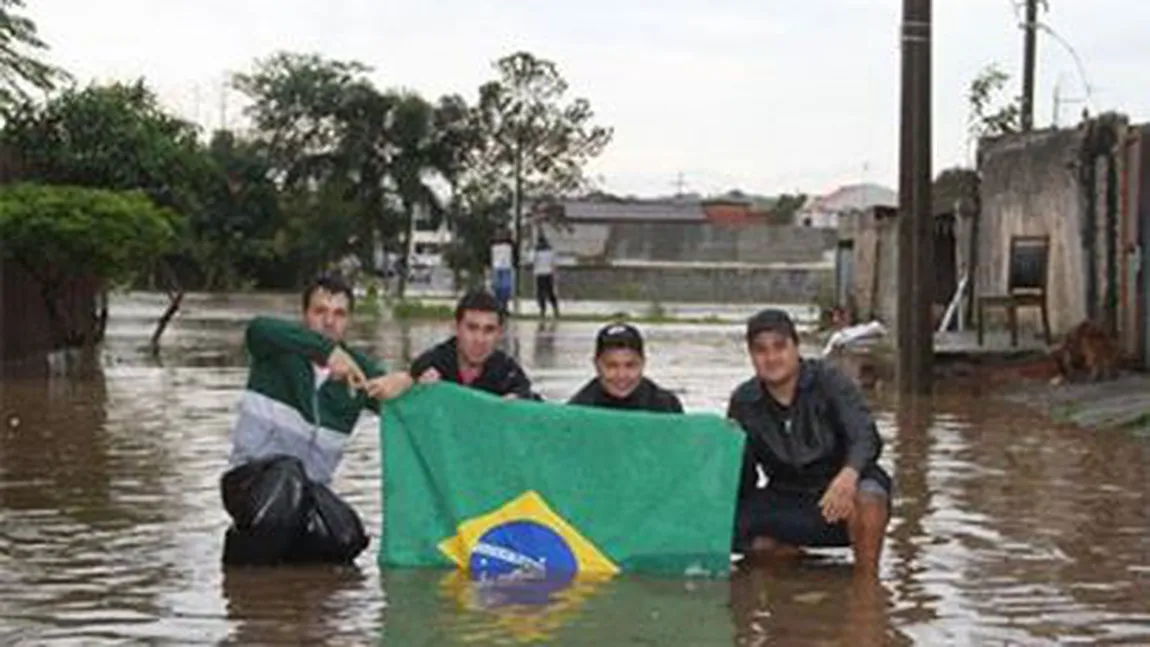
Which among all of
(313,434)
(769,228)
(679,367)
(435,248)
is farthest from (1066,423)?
(769,228)

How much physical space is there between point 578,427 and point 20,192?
12151 millimetres

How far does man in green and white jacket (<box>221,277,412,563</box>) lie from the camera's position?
7.84 metres

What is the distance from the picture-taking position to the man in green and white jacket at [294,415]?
784 cm

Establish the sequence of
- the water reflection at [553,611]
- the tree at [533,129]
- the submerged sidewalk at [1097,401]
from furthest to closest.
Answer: the tree at [533,129] → the submerged sidewalk at [1097,401] → the water reflection at [553,611]

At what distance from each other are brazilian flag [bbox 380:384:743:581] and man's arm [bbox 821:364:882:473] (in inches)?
16.8

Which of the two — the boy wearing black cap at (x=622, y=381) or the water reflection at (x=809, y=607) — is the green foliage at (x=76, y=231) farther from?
the water reflection at (x=809, y=607)

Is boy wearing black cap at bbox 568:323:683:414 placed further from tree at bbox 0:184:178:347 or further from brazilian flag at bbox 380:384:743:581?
tree at bbox 0:184:178:347

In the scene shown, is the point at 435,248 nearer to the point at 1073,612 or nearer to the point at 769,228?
the point at 769,228

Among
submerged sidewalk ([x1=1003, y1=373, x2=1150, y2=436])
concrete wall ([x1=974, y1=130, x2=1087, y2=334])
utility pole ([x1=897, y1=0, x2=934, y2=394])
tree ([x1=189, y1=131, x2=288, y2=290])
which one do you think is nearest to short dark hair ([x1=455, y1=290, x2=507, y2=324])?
submerged sidewalk ([x1=1003, y1=373, x2=1150, y2=436])

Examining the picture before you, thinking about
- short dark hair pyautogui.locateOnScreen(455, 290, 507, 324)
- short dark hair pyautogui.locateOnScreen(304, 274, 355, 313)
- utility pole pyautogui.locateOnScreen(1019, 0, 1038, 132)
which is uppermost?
utility pole pyautogui.locateOnScreen(1019, 0, 1038, 132)

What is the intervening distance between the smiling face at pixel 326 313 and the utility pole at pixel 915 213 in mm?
10248

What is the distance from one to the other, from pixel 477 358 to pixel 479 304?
1.03ft

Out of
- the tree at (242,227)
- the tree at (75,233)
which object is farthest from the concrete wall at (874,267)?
the tree at (242,227)

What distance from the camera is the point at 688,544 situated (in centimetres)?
793
